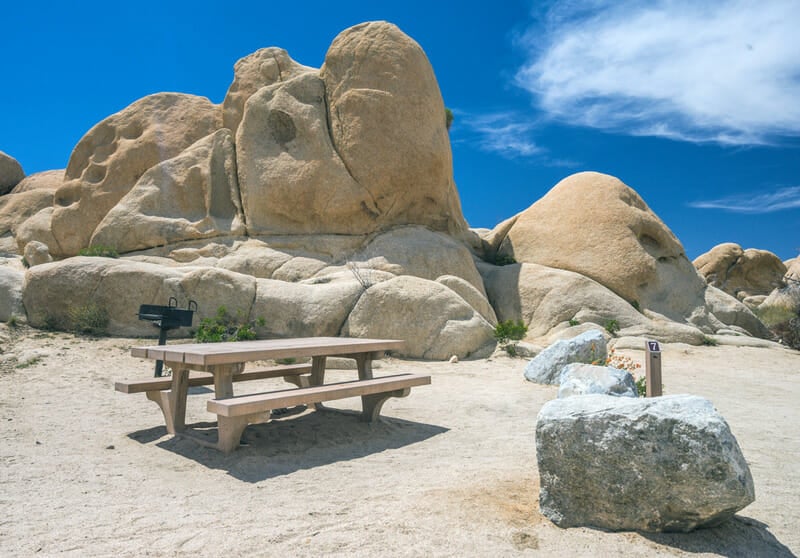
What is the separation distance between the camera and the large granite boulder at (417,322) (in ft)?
32.9

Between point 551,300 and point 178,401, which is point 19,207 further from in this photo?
point 178,401

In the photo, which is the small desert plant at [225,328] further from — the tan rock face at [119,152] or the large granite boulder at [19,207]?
the large granite boulder at [19,207]

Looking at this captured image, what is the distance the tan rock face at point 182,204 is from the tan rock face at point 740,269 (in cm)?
2383

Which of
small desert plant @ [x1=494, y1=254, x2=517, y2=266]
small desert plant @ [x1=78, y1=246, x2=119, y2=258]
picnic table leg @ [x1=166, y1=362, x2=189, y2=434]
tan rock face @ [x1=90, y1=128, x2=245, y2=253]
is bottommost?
picnic table leg @ [x1=166, y1=362, x2=189, y2=434]

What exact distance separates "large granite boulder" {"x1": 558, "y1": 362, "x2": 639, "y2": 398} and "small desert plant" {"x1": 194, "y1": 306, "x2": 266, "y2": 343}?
5.33 meters

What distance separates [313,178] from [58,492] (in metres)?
10.8

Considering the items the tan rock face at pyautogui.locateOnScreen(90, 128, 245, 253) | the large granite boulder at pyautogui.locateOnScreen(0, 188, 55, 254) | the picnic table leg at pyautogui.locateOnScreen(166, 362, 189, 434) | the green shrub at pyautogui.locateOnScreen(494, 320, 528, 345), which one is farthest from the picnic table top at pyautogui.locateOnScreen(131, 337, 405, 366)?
the large granite boulder at pyautogui.locateOnScreen(0, 188, 55, 254)

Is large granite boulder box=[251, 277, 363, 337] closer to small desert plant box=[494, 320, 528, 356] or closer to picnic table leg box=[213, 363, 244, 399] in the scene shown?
small desert plant box=[494, 320, 528, 356]

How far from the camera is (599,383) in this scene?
21.5ft

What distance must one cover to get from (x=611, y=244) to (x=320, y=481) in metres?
12.4

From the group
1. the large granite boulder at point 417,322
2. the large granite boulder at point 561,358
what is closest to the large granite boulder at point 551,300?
the large granite boulder at point 417,322

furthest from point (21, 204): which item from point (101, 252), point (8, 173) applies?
point (101, 252)

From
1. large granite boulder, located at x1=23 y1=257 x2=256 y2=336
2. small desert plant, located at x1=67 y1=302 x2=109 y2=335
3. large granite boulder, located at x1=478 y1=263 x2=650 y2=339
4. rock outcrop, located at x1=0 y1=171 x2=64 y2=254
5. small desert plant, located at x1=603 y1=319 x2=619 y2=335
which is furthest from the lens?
rock outcrop, located at x1=0 y1=171 x2=64 y2=254

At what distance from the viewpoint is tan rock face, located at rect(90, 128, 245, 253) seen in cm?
1429
